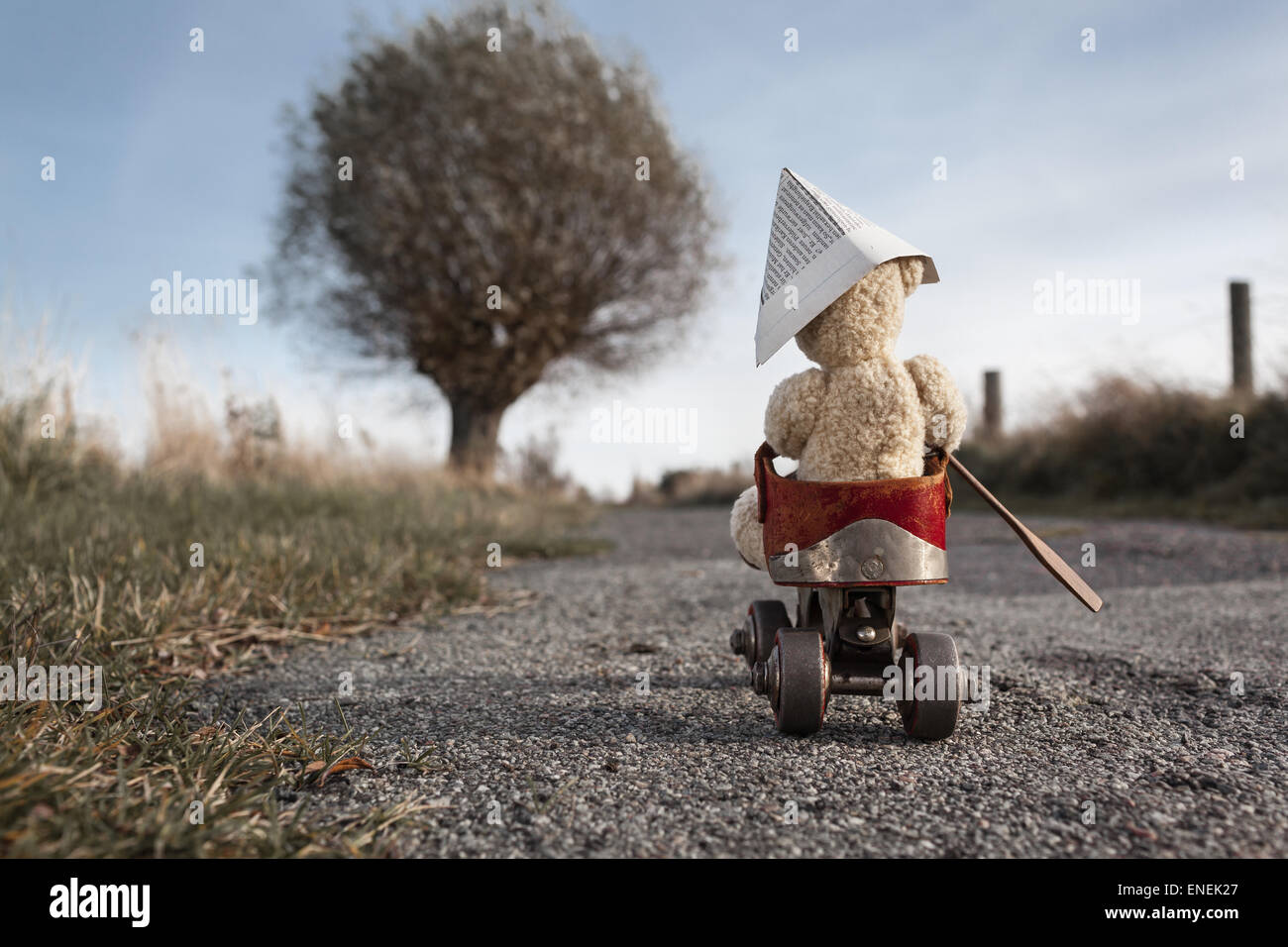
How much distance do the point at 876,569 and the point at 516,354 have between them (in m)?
11.7

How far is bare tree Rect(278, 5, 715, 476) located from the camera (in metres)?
12.3

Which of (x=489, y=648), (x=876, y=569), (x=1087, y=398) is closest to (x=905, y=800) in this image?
(x=876, y=569)

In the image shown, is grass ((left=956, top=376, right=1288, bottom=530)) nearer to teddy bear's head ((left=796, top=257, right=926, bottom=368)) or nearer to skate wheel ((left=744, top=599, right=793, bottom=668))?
skate wheel ((left=744, top=599, right=793, bottom=668))

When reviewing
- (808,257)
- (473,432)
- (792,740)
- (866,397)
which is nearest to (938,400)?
(866,397)

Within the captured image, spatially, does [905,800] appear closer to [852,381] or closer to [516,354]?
[852,381]

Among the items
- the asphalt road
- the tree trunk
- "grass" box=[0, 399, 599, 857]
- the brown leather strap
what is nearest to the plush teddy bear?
the brown leather strap

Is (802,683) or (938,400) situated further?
(938,400)

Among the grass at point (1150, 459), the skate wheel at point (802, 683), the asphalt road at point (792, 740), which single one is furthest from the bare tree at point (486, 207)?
the skate wheel at point (802, 683)

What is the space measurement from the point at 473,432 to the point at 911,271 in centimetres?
1234

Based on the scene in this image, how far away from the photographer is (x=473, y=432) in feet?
45.4

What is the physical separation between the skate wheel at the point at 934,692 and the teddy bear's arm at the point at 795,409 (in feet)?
1.82

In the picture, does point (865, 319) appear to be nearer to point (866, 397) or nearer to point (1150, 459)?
point (866, 397)

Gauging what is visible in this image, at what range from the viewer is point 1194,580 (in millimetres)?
4496
